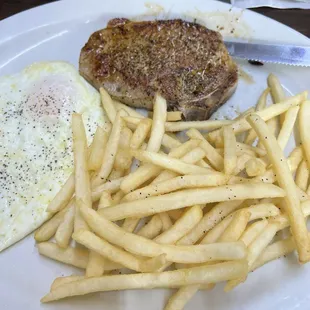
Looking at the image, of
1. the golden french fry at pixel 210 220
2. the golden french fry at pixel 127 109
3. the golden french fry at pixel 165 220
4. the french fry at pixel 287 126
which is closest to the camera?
the golden french fry at pixel 210 220

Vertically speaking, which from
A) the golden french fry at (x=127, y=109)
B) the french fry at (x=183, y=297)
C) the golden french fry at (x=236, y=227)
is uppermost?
the golden french fry at (x=127, y=109)

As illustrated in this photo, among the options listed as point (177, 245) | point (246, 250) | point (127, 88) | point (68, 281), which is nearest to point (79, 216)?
point (68, 281)

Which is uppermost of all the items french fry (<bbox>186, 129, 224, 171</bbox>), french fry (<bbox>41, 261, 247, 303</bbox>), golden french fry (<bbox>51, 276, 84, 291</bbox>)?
french fry (<bbox>186, 129, 224, 171</bbox>)

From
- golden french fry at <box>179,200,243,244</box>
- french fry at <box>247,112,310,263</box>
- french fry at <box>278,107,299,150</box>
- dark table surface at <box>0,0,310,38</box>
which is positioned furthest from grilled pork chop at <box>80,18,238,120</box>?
dark table surface at <box>0,0,310,38</box>

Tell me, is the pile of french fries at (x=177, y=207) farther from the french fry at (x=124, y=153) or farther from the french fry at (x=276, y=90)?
the french fry at (x=276, y=90)

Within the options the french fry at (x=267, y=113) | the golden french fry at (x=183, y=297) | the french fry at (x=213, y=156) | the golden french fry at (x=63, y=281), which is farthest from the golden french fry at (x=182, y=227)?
the french fry at (x=267, y=113)

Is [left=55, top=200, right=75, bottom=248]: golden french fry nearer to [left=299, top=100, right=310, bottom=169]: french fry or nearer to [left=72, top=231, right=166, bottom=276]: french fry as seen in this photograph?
[left=72, top=231, right=166, bottom=276]: french fry
